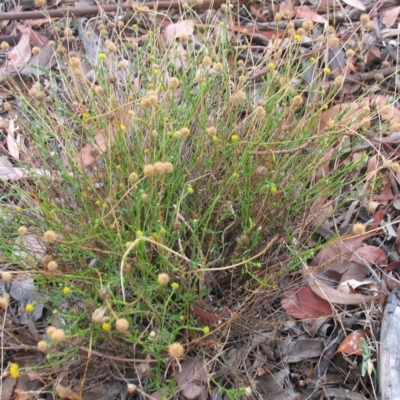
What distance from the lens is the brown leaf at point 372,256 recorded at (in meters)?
1.56

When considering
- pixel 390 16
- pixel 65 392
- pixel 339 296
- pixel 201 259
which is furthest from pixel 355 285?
pixel 390 16

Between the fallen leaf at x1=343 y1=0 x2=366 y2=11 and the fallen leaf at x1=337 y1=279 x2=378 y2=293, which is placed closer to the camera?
the fallen leaf at x1=337 y1=279 x2=378 y2=293

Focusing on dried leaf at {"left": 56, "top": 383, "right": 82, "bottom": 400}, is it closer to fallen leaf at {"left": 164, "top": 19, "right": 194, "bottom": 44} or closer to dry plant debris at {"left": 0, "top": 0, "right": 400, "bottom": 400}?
dry plant debris at {"left": 0, "top": 0, "right": 400, "bottom": 400}

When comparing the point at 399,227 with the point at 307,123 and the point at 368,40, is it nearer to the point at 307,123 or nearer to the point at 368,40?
the point at 307,123

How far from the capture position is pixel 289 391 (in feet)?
4.45

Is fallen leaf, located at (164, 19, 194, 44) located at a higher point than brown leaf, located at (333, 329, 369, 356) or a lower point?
higher

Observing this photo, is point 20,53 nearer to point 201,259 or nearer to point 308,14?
point 308,14

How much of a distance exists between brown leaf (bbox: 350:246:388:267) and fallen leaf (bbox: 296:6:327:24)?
104 centimetres

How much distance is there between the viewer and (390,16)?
2207 mm

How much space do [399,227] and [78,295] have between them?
934 mm

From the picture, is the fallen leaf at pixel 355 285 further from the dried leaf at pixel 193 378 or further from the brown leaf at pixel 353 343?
the dried leaf at pixel 193 378

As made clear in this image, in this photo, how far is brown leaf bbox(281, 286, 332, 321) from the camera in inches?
57.4

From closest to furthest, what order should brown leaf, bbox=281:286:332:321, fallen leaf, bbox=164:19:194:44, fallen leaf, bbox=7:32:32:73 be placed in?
1. brown leaf, bbox=281:286:332:321
2. fallen leaf, bbox=164:19:194:44
3. fallen leaf, bbox=7:32:32:73

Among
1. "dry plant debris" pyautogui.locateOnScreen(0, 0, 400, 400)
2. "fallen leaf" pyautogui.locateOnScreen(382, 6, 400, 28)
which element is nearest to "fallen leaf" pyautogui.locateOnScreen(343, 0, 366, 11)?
"fallen leaf" pyautogui.locateOnScreen(382, 6, 400, 28)
